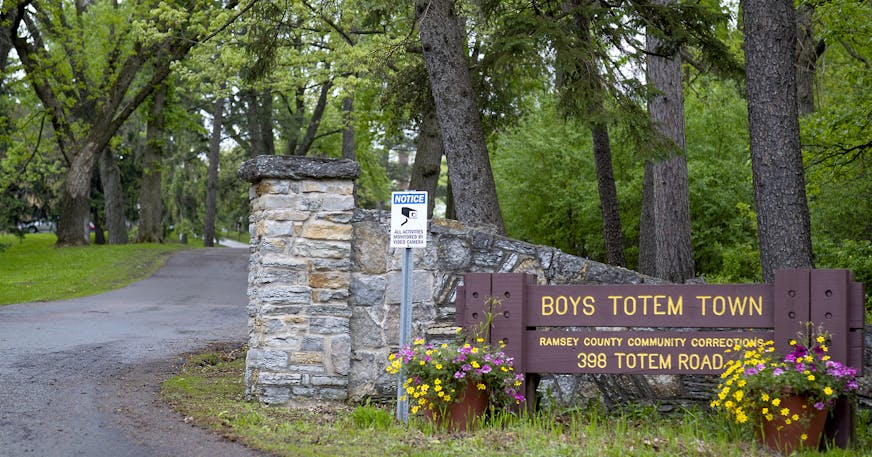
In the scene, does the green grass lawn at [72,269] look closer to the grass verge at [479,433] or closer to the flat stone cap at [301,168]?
the flat stone cap at [301,168]

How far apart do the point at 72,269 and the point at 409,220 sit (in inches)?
729

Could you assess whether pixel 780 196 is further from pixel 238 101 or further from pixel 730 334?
pixel 238 101

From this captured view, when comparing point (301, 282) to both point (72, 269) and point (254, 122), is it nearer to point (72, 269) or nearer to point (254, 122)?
point (72, 269)

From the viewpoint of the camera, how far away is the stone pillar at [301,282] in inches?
318

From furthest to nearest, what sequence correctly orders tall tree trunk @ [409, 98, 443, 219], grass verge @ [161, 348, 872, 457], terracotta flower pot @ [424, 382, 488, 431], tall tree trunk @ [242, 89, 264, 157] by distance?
tall tree trunk @ [242, 89, 264, 157] → tall tree trunk @ [409, 98, 443, 219] → terracotta flower pot @ [424, 382, 488, 431] → grass verge @ [161, 348, 872, 457]

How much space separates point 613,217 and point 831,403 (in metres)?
8.05

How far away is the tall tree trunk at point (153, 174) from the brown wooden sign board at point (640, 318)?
28.7 metres

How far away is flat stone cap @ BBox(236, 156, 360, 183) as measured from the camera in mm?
8047

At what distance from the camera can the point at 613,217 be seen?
46.8 ft

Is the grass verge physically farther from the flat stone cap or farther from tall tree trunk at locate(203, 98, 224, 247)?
tall tree trunk at locate(203, 98, 224, 247)

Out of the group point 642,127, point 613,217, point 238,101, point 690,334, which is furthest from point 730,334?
point 238,101

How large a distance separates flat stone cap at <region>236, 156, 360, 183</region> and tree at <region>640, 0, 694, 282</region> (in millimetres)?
8139

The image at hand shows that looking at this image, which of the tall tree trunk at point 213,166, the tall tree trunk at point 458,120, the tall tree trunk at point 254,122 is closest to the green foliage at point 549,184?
the tall tree trunk at point 458,120

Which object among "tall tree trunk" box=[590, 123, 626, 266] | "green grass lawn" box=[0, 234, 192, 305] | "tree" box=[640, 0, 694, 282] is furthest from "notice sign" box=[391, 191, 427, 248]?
"green grass lawn" box=[0, 234, 192, 305]
